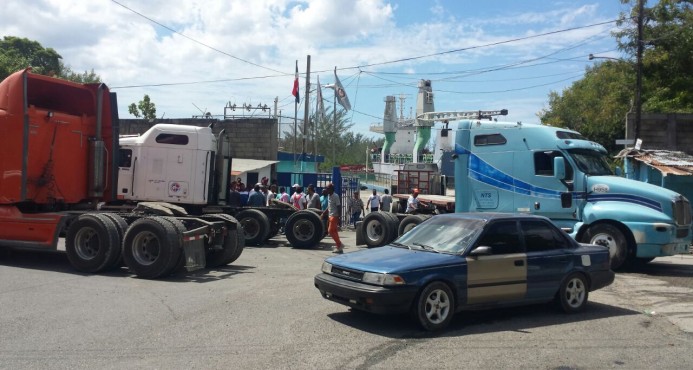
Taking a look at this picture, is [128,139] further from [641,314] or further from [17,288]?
[641,314]

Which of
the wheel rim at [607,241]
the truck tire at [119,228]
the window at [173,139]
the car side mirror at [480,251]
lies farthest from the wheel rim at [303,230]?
the car side mirror at [480,251]

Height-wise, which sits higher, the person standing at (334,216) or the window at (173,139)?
the window at (173,139)

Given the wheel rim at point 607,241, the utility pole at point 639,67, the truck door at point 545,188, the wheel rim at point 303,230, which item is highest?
the utility pole at point 639,67

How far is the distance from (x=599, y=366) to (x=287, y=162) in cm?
2903

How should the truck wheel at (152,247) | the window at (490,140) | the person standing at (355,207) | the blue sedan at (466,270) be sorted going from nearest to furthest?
the blue sedan at (466,270) → the truck wheel at (152,247) → the window at (490,140) → the person standing at (355,207)

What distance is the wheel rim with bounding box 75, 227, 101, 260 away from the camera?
11.3 metres

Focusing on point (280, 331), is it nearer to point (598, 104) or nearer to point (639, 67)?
point (639, 67)

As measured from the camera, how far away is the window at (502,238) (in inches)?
314

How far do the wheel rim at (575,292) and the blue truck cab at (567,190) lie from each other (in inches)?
183

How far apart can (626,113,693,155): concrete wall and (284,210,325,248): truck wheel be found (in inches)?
507

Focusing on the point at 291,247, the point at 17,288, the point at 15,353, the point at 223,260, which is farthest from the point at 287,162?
the point at 15,353

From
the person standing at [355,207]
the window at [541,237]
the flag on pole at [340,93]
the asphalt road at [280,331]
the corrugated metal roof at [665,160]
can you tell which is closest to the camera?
the asphalt road at [280,331]

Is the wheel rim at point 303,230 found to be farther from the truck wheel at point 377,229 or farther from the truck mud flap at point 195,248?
the truck mud flap at point 195,248

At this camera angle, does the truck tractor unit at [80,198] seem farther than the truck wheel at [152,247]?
Yes
